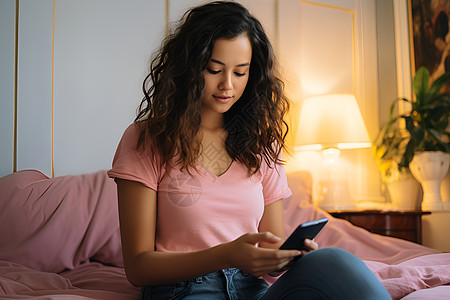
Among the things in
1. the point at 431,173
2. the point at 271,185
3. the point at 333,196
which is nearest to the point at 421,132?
the point at 431,173

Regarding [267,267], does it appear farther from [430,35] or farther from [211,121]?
[430,35]

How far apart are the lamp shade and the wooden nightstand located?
384mm

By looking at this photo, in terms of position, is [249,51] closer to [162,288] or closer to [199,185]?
[199,185]

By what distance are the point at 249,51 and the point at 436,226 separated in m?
1.79

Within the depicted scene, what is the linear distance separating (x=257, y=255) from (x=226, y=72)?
0.46 m

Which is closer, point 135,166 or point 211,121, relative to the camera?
point 135,166

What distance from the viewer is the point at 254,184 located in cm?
116

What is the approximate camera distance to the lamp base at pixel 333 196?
254 cm

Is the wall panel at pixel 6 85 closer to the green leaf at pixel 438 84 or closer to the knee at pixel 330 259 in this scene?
the knee at pixel 330 259

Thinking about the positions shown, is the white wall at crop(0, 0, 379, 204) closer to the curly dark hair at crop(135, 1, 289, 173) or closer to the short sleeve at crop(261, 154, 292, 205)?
the curly dark hair at crop(135, 1, 289, 173)

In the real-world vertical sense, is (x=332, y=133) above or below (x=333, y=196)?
above

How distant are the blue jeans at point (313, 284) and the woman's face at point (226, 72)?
0.41 metres

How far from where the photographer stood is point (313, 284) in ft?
2.68

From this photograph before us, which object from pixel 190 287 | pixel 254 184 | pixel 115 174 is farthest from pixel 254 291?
pixel 115 174
